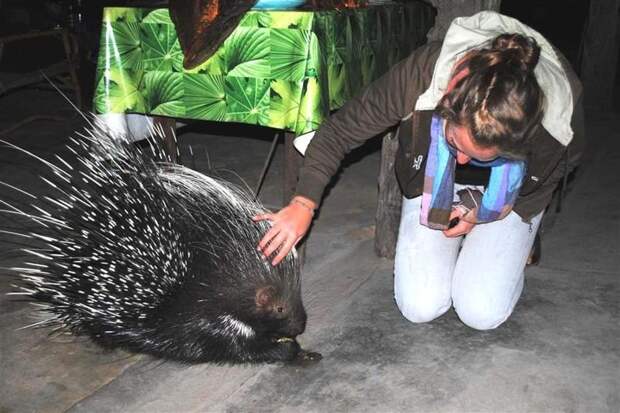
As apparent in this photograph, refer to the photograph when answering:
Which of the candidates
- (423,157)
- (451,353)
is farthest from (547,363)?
(423,157)

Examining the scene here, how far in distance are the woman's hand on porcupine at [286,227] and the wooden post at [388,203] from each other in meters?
0.93

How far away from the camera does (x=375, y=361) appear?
82.5 inches

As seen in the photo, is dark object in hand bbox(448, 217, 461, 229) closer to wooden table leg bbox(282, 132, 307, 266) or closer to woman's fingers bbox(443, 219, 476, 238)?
woman's fingers bbox(443, 219, 476, 238)

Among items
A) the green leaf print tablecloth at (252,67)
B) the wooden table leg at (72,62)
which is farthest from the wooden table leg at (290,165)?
the wooden table leg at (72,62)

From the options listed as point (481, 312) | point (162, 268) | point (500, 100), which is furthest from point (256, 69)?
point (481, 312)

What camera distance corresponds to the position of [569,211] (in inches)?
133

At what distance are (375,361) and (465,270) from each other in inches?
17.0

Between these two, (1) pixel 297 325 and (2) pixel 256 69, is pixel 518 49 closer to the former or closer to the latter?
(2) pixel 256 69

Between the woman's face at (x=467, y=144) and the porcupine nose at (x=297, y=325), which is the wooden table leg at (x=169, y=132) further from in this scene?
the woman's face at (x=467, y=144)

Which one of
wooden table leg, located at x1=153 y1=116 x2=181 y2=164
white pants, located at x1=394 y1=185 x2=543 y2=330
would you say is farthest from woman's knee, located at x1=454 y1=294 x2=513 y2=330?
wooden table leg, located at x1=153 y1=116 x2=181 y2=164

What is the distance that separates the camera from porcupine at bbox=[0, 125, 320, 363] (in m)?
2.00

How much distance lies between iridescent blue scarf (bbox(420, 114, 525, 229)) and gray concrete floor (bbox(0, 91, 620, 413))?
1.42ft

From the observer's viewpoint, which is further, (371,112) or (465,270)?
(465,270)

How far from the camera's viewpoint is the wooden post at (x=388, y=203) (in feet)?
8.67
